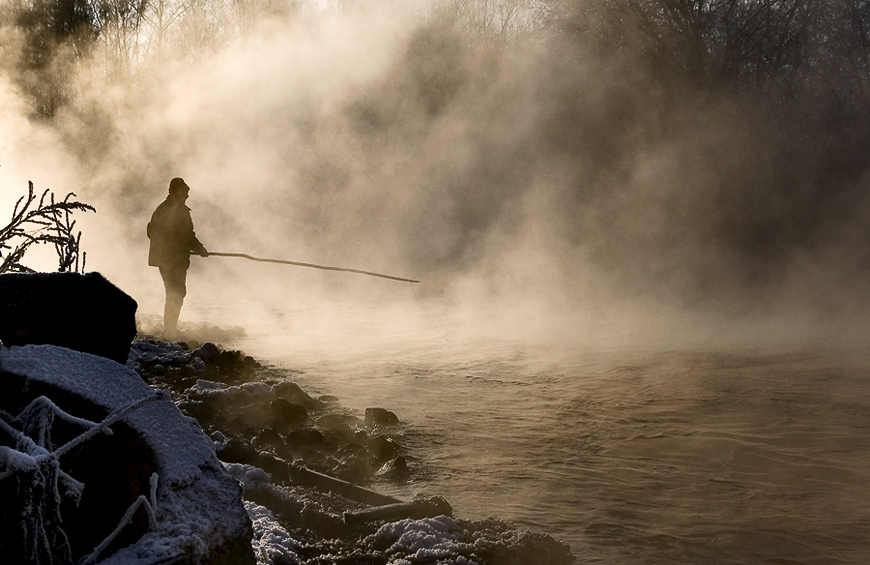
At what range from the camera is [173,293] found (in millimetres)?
10773

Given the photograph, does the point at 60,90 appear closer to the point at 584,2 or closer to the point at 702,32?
the point at 584,2

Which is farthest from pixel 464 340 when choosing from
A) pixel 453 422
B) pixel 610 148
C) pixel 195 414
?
pixel 610 148

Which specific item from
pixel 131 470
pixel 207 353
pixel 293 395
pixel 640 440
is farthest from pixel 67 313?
pixel 207 353

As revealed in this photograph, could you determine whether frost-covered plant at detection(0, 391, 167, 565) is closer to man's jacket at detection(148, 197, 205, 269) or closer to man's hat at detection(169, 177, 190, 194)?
man's jacket at detection(148, 197, 205, 269)

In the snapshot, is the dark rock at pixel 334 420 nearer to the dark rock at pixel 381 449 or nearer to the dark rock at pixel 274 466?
the dark rock at pixel 381 449

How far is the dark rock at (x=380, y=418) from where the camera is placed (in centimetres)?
634

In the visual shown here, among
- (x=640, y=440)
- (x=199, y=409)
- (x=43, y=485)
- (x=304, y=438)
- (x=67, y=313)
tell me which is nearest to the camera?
(x=43, y=485)

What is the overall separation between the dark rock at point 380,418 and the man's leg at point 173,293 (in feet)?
16.5

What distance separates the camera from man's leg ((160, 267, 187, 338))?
10578 mm

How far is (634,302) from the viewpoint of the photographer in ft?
52.1

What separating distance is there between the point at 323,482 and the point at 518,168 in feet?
54.7

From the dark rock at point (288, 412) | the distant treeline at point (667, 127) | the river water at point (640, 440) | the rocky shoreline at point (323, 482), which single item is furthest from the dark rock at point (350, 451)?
the distant treeline at point (667, 127)

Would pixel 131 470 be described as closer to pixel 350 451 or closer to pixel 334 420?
pixel 350 451

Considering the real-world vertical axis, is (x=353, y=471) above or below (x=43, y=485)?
below
